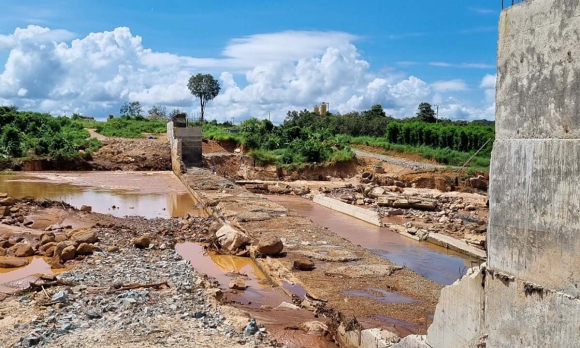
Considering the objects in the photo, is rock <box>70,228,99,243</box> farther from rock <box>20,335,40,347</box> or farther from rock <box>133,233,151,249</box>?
rock <box>20,335,40,347</box>

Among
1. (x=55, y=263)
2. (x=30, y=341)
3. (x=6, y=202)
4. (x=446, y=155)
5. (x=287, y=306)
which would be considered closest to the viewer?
(x=30, y=341)

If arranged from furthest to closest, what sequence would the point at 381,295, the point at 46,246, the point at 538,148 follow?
the point at 46,246 < the point at 381,295 < the point at 538,148

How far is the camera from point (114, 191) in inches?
1085

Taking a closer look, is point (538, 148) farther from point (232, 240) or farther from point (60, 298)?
point (232, 240)

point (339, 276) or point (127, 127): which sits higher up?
point (127, 127)

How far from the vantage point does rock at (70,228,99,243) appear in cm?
1330

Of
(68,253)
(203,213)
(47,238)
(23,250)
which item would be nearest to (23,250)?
(23,250)

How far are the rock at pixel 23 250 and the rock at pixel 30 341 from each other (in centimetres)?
629

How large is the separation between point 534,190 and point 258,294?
273 inches

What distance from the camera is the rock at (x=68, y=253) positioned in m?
12.2

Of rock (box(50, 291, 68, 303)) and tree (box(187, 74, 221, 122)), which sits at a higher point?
tree (box(187, 74, 221, 122))

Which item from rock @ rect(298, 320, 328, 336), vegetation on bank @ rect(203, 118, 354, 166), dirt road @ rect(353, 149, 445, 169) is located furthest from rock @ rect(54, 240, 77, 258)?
dirt road @ rect(353, 149, 445, 169)

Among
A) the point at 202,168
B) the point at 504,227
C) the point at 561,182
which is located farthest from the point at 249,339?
the point at 202,168

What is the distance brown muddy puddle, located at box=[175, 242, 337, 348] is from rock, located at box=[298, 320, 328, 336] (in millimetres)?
90
